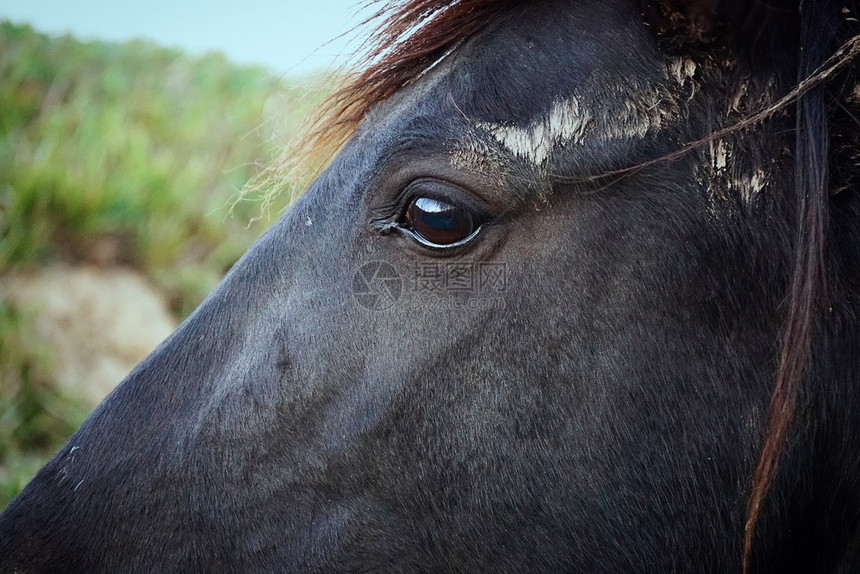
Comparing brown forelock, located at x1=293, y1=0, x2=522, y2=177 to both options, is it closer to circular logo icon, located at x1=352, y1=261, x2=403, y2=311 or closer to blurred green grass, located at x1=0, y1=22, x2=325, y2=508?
circular logo icon, located at x1=352, y1=261, x2=403, y2=311

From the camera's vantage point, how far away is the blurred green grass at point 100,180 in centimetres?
385

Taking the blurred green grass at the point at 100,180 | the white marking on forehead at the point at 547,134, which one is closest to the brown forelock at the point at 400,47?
the white marking on forehead at the point at 547,134

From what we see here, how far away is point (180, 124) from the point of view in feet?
18.0

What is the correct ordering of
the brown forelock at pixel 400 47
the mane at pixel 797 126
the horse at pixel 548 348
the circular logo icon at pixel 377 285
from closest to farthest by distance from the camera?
the mane at pixel 797 126 < the horse at pixel 548 348 < the circular logo icon at pixel 377 285 < the brown forelock at pixel 400 47

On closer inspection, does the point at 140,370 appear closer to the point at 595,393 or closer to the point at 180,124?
the point at 595,393

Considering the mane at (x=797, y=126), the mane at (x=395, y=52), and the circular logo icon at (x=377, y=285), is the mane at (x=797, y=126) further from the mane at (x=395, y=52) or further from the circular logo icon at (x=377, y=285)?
the circular logo icon at (x=377, y=285)

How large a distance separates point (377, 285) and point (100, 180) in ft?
11.5

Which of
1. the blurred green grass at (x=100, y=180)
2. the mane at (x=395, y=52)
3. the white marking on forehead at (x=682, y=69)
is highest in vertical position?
the blurred green grass at (x=100, y=180)

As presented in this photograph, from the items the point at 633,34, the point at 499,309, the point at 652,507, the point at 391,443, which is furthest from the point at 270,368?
the point at 633,34

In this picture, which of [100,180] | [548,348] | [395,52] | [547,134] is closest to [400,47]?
[395,52]

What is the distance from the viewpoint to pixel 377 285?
167 cm

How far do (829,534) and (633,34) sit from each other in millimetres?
1138

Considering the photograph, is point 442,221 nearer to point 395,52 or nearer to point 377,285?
point 377,285

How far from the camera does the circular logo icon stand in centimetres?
166
